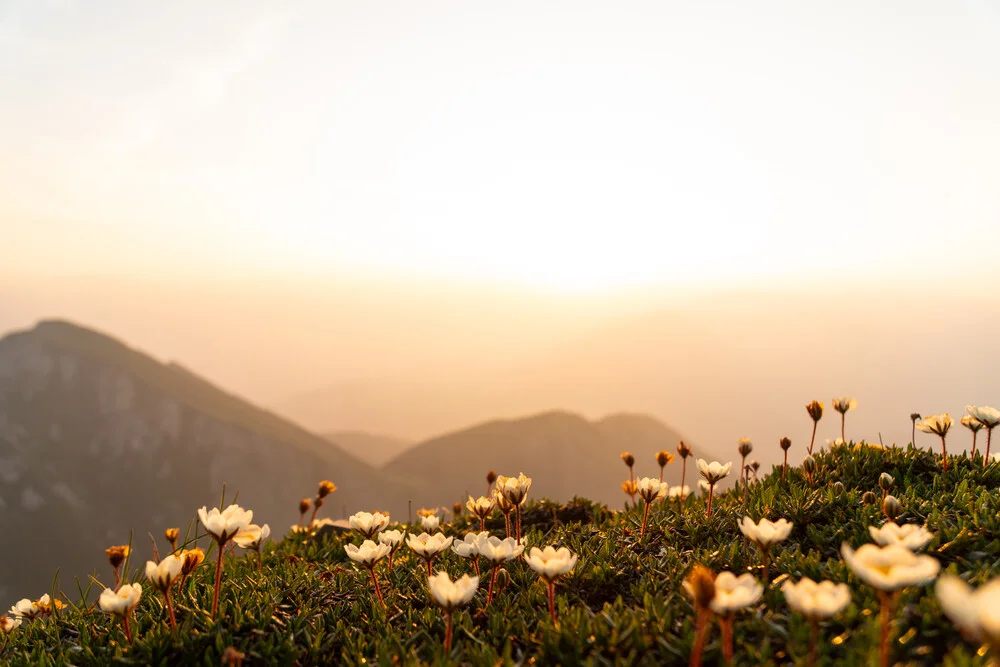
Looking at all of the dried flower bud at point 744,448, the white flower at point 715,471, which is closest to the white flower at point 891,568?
the white flower at point 715,471

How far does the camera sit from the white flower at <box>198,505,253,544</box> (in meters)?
4.12

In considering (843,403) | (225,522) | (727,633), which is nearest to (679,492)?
(843,403)

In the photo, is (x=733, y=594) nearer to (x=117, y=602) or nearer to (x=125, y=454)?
(x=117, y=602)

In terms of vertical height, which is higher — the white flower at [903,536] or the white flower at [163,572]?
the white flower at [903,536]

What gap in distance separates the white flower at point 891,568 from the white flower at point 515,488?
267 cm

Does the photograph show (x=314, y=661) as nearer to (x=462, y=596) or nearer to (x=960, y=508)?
(x=462, y=596)

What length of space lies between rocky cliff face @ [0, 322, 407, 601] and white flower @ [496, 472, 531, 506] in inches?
5178

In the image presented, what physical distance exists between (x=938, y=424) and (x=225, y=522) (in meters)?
6.46

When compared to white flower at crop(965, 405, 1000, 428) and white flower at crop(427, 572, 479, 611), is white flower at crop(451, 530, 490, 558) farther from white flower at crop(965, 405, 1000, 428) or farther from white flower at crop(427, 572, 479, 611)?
white flower at crop(965, 405, 1000, 428)

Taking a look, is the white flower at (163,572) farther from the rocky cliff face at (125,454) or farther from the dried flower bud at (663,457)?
the rocky cliff face at (125,454)

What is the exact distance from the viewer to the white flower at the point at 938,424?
19.7ft

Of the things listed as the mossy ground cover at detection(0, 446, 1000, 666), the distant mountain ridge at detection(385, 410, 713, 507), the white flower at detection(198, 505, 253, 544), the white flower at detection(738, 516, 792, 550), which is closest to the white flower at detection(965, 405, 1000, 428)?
the mossy ground cover at detection(0, 446, 1000, 666)

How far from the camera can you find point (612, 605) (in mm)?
4398

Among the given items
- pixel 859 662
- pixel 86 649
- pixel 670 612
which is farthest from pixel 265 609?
pixel 859 662
